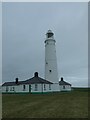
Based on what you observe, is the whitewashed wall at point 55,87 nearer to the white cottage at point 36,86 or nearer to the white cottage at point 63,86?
the white cottage at point 36,86

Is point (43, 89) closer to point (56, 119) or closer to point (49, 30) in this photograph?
point (49, 30)

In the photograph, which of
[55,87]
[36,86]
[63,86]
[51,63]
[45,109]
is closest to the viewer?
[45,109]

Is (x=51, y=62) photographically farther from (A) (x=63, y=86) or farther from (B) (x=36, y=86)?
(A) (x=63, y=86)

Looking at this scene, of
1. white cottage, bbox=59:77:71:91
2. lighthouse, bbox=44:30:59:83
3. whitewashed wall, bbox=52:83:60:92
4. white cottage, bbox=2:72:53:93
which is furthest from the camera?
white cottage, bbox=59:77:71:91

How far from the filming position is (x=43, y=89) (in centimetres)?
3775

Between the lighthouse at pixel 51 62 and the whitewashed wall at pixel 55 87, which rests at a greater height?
the lighthouse at pixel 51 62

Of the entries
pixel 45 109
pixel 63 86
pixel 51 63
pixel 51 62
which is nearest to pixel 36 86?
pixel 51 63

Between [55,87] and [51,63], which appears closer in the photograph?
[51,63]

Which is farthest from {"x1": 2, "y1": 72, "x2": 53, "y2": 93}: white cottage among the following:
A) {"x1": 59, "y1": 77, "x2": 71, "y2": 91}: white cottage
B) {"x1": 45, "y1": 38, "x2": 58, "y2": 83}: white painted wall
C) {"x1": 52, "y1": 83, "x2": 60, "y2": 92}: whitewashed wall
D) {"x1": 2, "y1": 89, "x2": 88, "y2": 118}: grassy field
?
{"x1": 2, "y1": 89, "x2": 88, "y2": 118}: grassy field

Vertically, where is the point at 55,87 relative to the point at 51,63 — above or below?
below

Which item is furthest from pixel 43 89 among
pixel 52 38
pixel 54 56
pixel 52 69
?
pixel 52 38

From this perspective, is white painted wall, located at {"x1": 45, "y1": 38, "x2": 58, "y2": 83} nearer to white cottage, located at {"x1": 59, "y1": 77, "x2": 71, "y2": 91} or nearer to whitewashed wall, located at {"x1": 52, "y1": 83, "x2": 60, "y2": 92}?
whitewashed wall, located at {"x1": 52, "y1": 83, "x2": 60, "y2": 92}

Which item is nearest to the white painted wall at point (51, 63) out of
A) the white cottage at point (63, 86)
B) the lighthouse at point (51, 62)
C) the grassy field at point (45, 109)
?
the lighthouse at point (51, 62)

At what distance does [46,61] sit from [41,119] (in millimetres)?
30936
